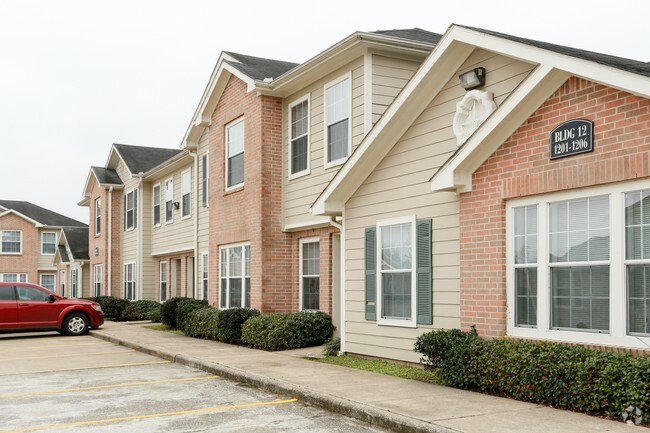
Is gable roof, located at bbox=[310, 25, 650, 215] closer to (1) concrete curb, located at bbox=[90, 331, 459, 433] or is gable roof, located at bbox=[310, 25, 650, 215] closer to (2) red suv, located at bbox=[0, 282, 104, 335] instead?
(1) concrete curb, located at bbox=[90, 331, 459, 433]

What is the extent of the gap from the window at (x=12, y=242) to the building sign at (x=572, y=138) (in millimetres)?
47227

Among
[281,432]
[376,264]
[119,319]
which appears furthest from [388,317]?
[119,319]

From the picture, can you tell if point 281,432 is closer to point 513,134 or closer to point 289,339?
point 513,134

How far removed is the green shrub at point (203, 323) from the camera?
58.6 feet

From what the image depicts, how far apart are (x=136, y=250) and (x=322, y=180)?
55.7ft

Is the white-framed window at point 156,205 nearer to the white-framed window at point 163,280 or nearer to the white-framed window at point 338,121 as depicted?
the white-framed window at point 163,280

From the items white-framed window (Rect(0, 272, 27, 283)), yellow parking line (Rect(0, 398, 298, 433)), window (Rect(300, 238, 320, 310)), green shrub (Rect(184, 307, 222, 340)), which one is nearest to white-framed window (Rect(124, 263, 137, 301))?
green shrub (Rect(184, 307, 222, 340))

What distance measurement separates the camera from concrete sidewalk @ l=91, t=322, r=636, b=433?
7312 millimetres

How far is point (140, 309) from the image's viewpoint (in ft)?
92.1

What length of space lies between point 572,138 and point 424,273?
3.47 meters

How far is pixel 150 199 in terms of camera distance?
3064 centimetres

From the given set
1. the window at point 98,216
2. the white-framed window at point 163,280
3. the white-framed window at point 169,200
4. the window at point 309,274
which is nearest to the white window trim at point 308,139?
the window at point 309,274

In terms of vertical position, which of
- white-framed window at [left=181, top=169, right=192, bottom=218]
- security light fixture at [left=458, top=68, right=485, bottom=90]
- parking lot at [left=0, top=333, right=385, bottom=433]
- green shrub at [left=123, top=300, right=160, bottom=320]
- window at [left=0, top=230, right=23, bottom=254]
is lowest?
green shrub at [left=123, top=300, right=160, bottom=320]

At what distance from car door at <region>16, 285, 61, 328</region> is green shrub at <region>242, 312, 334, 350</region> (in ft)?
27.1
